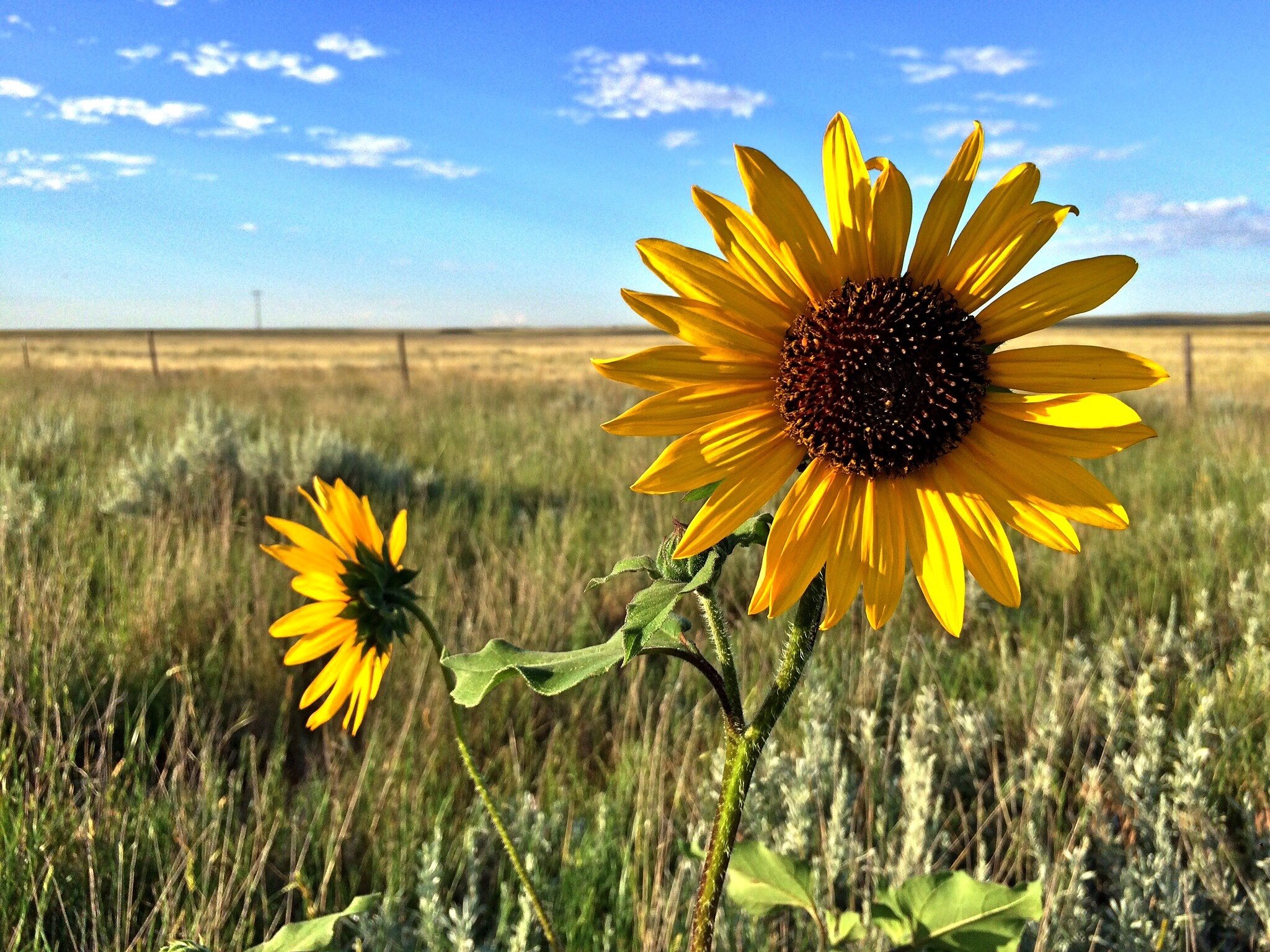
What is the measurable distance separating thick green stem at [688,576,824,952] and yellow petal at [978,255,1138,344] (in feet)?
1.32

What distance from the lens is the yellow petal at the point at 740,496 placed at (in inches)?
34.8

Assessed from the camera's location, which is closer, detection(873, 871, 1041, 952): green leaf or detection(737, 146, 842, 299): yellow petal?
detection(737, 146, 842, 299): yellow petal

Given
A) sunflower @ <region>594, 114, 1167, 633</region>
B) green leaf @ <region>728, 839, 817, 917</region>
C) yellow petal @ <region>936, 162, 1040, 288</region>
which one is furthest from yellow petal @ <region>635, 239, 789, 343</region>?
green leaf @ <region>728, 839, 817, 917</region>

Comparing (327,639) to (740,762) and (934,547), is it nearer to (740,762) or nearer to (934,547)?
(740,762)

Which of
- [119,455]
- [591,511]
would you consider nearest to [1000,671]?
[591,511]

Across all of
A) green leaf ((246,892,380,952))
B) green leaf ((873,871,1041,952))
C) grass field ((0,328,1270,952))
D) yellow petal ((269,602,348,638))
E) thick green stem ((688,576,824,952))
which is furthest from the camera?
grass field ((0,328,1270,952))

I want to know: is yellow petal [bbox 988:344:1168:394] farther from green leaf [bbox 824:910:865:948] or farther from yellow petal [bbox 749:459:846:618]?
green leaf [bbox 824:910:865:948]

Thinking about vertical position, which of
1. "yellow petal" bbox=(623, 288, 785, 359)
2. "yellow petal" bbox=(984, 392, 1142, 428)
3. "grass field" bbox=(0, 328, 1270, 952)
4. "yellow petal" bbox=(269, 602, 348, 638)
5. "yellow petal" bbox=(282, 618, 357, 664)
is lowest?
"grass field" bbox=(0, 328, 1270, 952)

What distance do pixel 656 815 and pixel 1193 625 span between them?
2.44 meters

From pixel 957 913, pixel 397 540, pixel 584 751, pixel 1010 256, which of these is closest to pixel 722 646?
pixel 1010 256

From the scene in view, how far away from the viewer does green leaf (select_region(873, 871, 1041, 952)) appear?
126cm

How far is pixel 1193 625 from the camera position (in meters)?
3.41

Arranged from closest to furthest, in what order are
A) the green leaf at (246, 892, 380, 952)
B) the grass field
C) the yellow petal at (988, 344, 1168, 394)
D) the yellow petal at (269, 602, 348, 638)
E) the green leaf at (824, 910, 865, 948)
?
the yellow petal at (988, 344, 1168, 394) → the green leaf at (246, 892, 380, 952) → the green leaf at (824, 910, 865, 948) → the yellow petal at (269, 602, 348, 638) → the grass field

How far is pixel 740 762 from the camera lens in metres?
0.88
